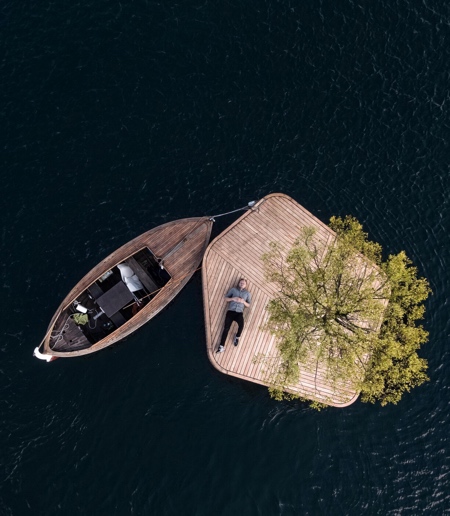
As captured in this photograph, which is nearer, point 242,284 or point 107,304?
point 242,284

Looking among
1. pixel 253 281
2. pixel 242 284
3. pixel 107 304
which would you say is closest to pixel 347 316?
pixel 253 281

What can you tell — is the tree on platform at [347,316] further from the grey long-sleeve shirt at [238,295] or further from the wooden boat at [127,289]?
the wooden boat at [127,289]

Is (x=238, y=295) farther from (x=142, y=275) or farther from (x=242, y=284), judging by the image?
→ (x=142, y=275)

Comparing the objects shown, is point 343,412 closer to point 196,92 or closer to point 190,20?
point 196,92

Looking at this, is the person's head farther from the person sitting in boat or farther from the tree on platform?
the tree on platform

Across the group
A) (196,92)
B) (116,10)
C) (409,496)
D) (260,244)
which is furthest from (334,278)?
(116,10)
